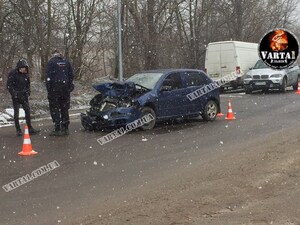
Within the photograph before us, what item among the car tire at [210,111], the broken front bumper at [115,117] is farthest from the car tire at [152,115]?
the car tire at [210,111]

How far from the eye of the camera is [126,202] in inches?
217

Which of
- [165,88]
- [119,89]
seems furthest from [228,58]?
[119,89]

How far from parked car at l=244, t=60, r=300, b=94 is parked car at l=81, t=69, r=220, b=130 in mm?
10537

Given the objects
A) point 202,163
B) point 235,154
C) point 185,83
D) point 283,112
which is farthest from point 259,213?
point 283,112

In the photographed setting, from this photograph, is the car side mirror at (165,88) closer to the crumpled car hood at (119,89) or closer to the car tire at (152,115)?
the car tire at (152,115)

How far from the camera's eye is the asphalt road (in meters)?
5.48

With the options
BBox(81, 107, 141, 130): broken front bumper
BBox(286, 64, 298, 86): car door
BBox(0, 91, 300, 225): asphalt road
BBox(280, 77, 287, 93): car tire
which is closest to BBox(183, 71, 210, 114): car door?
BBox(0, 91, 300, 225): asphalt road

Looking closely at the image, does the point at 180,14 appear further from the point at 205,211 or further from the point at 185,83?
the point at 205,211

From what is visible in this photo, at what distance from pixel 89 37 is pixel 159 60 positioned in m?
4.39

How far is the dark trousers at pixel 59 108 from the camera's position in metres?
10.7

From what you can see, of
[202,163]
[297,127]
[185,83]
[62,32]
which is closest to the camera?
[202,163]

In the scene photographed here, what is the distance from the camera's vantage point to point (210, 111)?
1296cm

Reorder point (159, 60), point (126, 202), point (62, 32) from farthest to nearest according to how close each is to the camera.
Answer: point (159, 60) → point (62, 32) → point (126, 202)

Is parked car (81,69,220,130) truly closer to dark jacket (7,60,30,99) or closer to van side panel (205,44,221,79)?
dark jacket (7,60,30,99)
